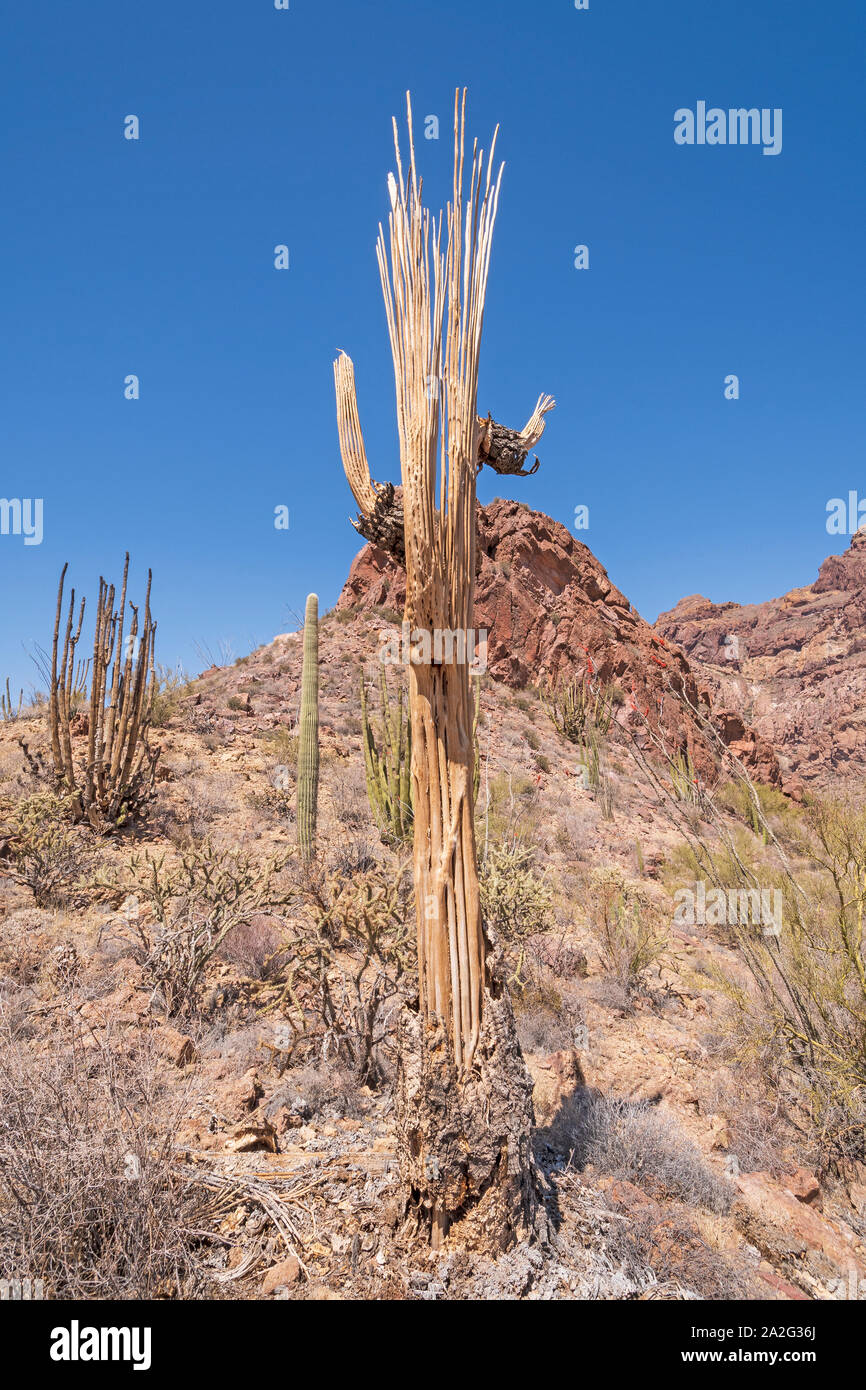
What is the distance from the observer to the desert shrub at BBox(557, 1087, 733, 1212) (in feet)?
9.44

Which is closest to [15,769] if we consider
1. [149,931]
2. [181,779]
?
[181,779]

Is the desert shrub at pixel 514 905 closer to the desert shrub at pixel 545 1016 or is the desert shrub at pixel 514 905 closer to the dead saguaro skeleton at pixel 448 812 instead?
the desert shrub at pixel 545 1016

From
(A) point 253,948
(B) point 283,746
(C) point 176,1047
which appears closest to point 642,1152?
(C) point 176,1047

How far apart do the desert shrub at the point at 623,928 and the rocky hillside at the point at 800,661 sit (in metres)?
13.0

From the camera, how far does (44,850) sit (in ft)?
19.2

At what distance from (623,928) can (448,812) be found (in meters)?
4.15

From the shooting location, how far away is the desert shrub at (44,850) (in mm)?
5699

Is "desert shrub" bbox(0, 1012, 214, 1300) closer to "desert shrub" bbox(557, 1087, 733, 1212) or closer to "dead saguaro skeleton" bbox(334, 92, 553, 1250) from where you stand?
"dead saguaro skeleton" bbox(334, 92, 553, 1250)

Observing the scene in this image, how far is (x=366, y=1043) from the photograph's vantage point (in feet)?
11.6

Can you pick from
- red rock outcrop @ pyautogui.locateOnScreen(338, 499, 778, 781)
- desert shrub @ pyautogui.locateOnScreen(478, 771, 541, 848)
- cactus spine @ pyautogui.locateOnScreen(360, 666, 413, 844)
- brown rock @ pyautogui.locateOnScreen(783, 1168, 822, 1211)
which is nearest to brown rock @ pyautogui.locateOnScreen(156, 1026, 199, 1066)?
brown rock @ pyautogui.locateOnScreen(783, 1168, 822, 1211)

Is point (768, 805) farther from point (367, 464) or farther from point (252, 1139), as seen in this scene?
point (367, 464)

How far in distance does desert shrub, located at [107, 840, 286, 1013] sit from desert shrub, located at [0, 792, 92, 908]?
0.80 metres

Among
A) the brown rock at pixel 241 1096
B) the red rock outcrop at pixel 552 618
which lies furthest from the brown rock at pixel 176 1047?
the red rock outcrop at pixel 552 618

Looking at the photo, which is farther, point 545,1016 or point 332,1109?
point 545,1016
